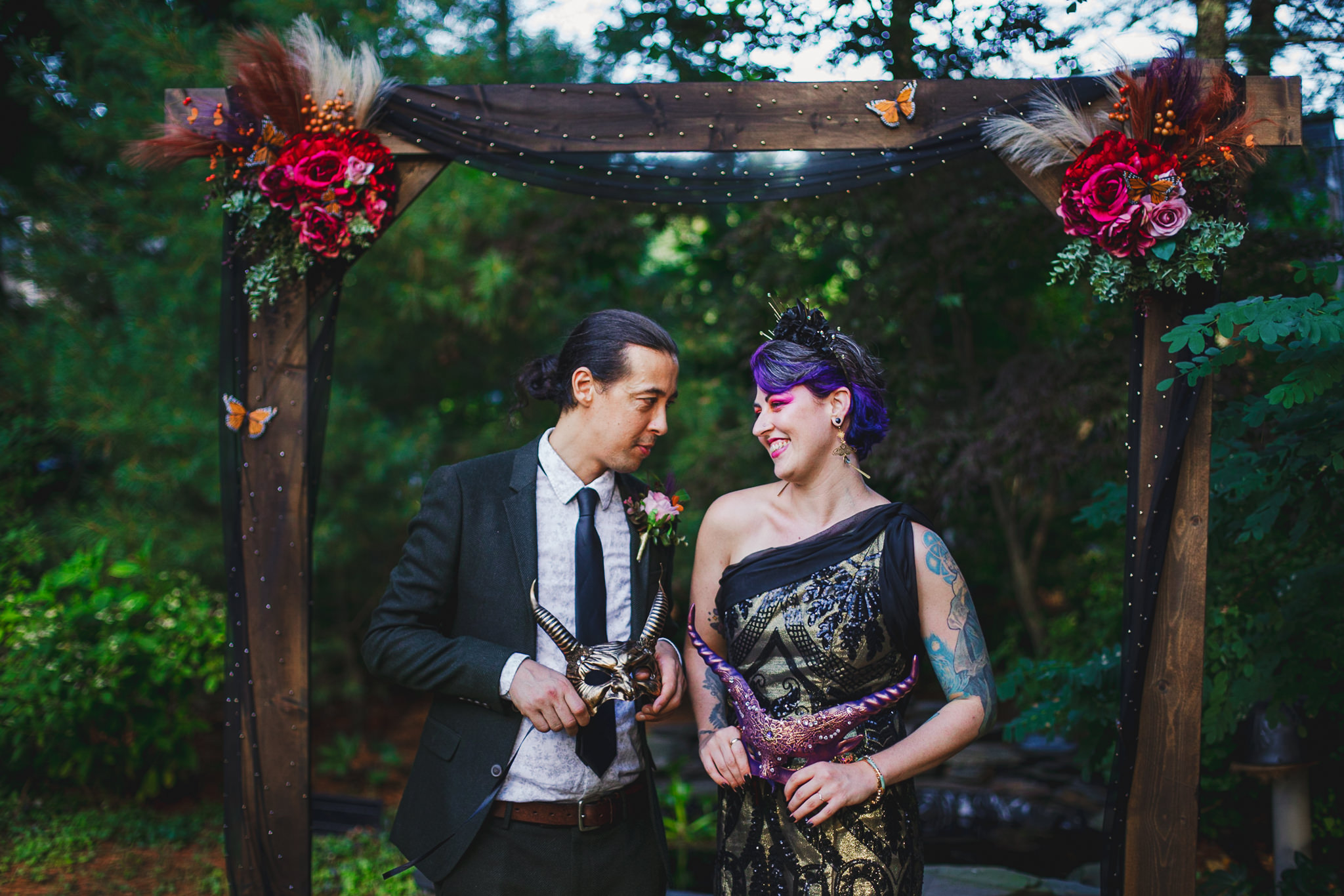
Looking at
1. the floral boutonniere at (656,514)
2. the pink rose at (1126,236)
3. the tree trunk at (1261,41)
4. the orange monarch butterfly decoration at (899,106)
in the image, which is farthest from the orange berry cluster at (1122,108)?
the tree trunk at (1261,41)

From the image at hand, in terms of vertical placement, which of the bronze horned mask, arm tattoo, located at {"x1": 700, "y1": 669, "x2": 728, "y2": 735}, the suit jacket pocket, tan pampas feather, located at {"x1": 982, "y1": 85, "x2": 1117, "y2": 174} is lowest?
the suit jacket pocket

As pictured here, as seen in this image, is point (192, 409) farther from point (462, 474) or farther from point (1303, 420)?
point (1303, 420)

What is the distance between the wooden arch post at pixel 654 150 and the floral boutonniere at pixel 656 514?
1040 mm

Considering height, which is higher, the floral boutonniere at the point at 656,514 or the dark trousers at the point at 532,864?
the floral boutonniere at the point at 656,514

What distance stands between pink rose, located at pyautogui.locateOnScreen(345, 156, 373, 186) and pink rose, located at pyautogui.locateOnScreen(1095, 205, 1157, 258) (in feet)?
6.55

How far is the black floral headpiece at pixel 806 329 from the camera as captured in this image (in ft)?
7.24

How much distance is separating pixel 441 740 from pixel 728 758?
2.19 feet

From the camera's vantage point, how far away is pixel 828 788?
1915 mm

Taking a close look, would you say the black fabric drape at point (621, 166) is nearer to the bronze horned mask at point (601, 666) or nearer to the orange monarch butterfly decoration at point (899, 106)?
the orange monarch butterfly decoration at point (899, 106)

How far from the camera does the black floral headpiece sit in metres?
2.21

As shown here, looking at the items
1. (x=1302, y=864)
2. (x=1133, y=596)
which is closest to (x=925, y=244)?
(x=1133, y=596)

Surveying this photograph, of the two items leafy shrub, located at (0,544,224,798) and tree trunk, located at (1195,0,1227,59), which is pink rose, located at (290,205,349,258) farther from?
tree trunk, located at (1195,0,1227,59)

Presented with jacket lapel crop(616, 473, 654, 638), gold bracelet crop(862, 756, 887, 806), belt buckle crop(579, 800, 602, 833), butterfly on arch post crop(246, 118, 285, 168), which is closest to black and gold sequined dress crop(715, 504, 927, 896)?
gold bracelet crop(862, 756, 887, 806)

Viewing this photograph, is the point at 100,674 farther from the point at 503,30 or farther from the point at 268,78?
the point at 503,30
